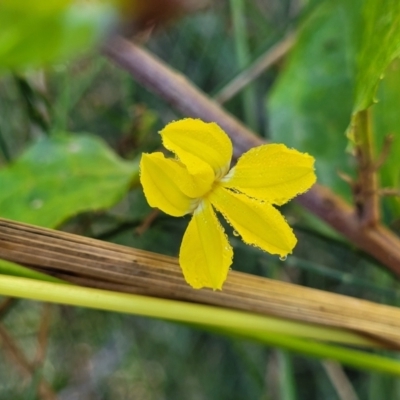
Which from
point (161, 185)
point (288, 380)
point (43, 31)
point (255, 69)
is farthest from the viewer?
point (255, 69)

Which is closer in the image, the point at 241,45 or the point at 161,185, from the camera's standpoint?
the point at 161,185

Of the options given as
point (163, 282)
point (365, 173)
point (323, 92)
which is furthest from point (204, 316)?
point (323, 92)

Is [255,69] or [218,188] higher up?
[218,188]

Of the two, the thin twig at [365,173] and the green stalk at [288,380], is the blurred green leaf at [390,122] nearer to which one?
Answer: the thin twig at [365,173]

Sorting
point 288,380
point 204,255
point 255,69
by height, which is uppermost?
point 204,255

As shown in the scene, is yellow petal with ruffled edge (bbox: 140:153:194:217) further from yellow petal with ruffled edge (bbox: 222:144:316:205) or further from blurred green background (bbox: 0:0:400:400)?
blurred green background (bbox: 0:0:400:400)

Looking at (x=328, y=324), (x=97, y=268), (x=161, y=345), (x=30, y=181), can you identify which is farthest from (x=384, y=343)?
(x=161, y=345)

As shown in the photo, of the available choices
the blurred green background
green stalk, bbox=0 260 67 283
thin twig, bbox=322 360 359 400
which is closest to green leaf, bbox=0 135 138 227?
the blurred green background

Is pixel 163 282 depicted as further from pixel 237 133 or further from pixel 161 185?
pixel 237 133
